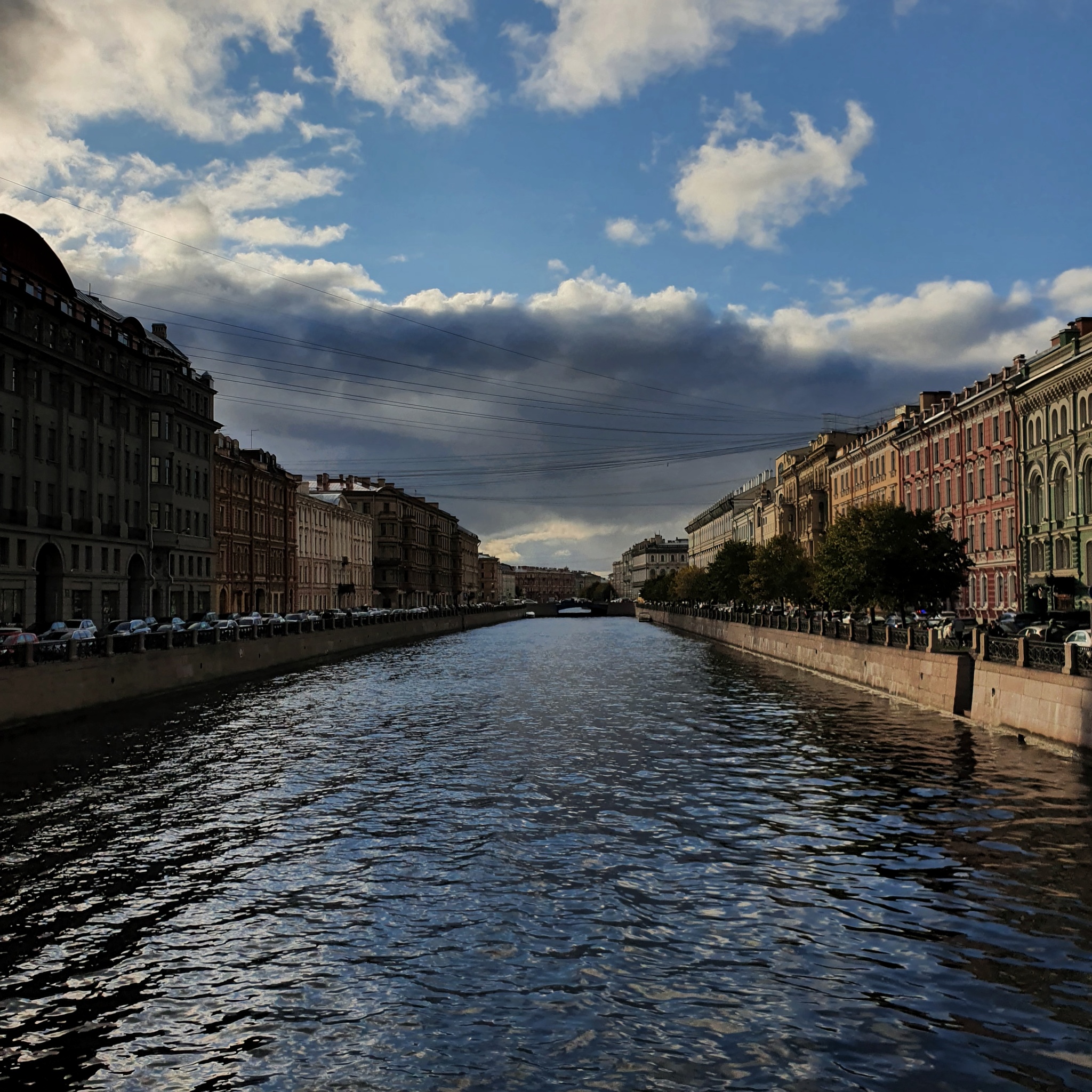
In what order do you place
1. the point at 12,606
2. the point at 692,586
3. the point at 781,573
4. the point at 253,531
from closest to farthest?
1. the point at 12,606
2. the point at 781,573
3. the point at 253,531
4. the point at 692,586

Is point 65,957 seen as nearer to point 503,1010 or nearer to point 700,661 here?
point 503,1010

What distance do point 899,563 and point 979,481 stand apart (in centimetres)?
1884

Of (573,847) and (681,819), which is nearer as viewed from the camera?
(573,847)

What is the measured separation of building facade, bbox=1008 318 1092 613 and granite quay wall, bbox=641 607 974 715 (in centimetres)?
1141

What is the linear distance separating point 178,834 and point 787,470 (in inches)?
4551

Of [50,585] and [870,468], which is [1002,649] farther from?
[870,468]

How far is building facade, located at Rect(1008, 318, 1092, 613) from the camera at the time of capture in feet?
170

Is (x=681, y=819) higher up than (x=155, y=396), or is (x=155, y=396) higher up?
(x=155, y=396)

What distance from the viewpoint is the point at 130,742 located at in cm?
2923

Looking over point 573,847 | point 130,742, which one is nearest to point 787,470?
point 130,742

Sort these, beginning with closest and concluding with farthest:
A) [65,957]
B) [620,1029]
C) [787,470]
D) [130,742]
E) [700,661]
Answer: [620,1029]
[65,957]
[130,742]
[700,661]
[787,470]

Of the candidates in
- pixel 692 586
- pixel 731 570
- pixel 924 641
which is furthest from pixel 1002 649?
pixel 692 586

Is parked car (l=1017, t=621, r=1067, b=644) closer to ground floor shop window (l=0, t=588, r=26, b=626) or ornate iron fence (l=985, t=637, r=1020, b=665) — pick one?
ornate iron fence (l=985, t=637, r=1020, b=665)

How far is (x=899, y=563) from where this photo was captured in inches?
1975
